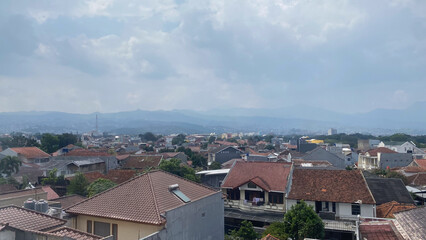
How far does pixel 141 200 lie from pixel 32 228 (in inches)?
134

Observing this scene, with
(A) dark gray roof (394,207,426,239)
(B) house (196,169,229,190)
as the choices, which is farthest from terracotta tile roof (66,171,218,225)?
(B) house (196,169,229,190)

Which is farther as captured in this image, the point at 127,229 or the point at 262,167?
the point at 262,167

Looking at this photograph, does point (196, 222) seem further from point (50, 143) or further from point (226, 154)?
point (50, 143)

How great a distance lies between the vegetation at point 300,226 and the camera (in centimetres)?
1598

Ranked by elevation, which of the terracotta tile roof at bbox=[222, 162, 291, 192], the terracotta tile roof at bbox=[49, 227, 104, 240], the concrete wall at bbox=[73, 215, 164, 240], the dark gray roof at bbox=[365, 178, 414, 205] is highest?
the terracotta tile roof at bbox=[49, 227, 104, 240]

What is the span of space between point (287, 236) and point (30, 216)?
11.5 metres

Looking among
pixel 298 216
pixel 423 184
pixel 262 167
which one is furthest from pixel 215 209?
pixel 423 184

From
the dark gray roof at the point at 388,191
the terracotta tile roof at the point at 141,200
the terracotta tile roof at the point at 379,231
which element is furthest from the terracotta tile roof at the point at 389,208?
the terracotta tile roof at the point at 141,200

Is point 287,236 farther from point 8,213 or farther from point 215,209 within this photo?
point 8,213

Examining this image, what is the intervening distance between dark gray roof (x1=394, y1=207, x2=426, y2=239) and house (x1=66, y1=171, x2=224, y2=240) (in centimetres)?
661

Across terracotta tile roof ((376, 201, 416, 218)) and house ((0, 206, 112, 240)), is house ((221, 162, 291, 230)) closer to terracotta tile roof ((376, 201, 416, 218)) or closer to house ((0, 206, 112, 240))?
terracotta tile roof ((376, 201, 416, 218))

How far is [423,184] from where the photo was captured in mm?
31188

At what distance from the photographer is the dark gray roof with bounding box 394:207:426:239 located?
8.76 meters

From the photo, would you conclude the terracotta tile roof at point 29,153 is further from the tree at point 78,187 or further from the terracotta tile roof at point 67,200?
the terracotta tile roof at point 67,200
